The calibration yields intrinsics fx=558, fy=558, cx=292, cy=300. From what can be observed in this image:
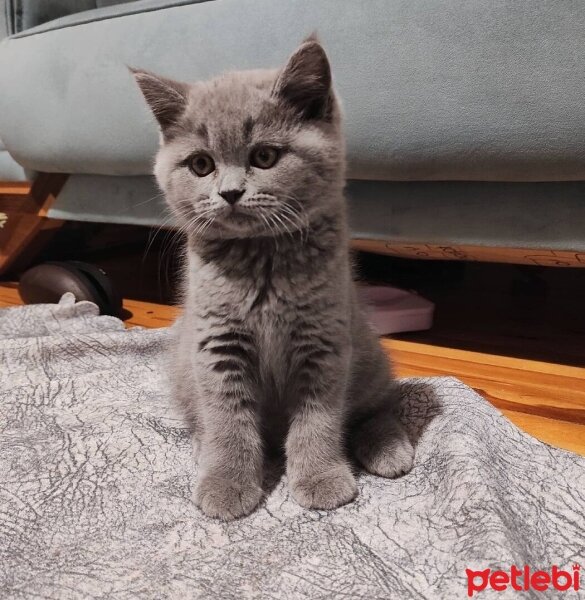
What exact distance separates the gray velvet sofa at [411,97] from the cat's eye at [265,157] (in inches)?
19.2

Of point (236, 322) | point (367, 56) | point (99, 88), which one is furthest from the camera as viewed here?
point (99, 88)

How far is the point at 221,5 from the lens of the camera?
4.37 feet

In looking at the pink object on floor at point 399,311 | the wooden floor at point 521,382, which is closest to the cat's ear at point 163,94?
the wooden floor at point 521,382

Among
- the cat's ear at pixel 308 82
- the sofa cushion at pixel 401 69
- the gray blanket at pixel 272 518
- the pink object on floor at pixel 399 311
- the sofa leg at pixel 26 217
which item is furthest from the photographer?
the sofa leg at pixel 26 217

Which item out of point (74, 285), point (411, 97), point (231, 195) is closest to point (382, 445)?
point (231, 195)

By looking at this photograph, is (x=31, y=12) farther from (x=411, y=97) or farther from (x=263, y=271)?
(x=263, y=271)

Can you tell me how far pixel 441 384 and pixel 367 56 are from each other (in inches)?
27.1

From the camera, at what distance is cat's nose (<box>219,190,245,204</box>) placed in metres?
0.74

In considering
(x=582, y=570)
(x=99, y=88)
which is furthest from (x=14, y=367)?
(x=582, y=570)

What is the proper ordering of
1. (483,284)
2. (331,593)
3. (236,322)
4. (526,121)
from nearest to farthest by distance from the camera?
(331,593) → (236,322) → (526,121) → (483,284)

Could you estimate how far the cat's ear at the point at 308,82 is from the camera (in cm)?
74

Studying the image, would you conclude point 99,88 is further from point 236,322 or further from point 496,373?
point 496,373

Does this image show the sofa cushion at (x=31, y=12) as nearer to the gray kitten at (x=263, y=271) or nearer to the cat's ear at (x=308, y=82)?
the gray kitten at (x=263, y=271)

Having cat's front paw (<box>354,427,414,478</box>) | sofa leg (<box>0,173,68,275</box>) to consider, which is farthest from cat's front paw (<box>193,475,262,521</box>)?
sofa leg (<box>0,173,68,275</box>)
